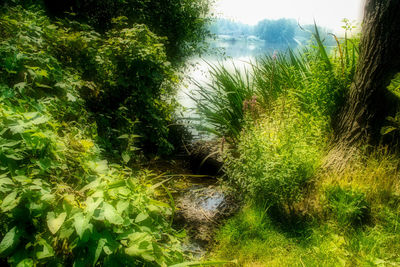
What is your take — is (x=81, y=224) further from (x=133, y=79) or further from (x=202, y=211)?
(x=133, y=79)

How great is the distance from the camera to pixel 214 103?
4.39 metres

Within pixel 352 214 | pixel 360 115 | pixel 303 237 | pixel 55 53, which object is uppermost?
pixel 55 53

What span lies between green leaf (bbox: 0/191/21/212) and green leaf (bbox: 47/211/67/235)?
14 centimetres

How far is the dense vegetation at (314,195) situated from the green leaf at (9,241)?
72.9 inches

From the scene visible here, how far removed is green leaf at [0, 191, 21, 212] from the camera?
40.2 inches

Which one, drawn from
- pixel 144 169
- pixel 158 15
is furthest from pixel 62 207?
pixel 158 15

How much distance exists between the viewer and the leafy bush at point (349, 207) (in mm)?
2367

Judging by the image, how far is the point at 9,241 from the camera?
1016mm

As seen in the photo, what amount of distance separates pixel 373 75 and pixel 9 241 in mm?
3199

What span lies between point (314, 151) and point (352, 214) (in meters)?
0.72

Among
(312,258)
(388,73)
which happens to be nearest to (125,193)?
(312,258)

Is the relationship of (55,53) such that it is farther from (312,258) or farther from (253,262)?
(312,258)

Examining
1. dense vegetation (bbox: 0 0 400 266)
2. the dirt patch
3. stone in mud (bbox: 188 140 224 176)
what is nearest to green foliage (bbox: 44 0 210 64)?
dense vegetation (bbox: 0 0 400 266)

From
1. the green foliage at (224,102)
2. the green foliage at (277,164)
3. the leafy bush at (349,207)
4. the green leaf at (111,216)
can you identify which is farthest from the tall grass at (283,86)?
the green leaf at (111,216)
